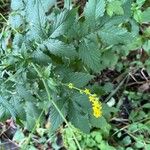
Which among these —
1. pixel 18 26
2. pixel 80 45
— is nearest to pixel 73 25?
pixel 80 45

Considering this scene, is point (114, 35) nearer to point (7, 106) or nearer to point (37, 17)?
point (37, 17)

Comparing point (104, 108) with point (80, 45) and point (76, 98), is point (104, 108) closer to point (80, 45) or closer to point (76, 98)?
point (76, 98)

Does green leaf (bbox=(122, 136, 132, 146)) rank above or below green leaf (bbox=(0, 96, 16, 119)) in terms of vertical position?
below

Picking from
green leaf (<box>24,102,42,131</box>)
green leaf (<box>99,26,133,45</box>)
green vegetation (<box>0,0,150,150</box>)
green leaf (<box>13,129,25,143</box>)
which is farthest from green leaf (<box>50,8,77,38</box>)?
green leaf (<box>13,129,25,143</box>)

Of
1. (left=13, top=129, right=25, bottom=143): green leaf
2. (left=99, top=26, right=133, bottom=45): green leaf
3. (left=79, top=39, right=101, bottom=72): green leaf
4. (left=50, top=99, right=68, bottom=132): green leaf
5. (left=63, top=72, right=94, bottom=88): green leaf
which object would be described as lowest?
(left=13, top=129, right=25, bottom=143): green leaf

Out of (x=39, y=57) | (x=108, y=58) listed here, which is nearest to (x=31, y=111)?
(x=39, y=57)

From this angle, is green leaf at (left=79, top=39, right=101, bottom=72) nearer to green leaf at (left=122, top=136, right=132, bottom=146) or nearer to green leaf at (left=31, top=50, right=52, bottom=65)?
green leaf at (left=31, top=50, right=52, bottom=65)
